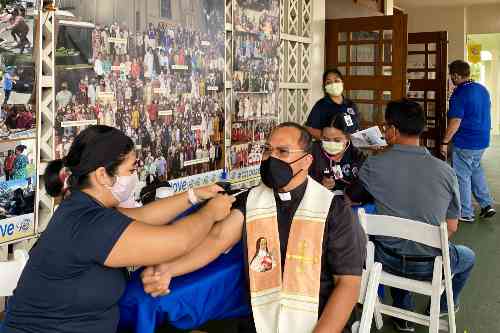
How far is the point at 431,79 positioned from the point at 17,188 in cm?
728

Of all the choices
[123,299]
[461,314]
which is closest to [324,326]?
[123,299]

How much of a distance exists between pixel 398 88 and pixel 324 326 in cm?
406

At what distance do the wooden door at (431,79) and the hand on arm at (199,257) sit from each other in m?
7.17

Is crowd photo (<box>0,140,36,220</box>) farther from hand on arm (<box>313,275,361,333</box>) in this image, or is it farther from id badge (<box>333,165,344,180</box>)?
id badge (<box>333,165,344,180</box>)

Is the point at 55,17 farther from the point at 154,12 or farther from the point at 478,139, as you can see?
the point at 478,139

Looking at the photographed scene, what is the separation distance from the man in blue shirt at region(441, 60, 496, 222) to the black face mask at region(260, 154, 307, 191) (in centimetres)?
387

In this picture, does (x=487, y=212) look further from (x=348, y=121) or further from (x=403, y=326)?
(x=403, y=326)

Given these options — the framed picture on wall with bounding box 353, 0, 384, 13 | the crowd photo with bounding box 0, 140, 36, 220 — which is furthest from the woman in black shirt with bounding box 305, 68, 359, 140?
the framed picture on wall with bounding box 353, 0, 384, 13

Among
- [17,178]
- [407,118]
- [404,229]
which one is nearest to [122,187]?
[17,178]

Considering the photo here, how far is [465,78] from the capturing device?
17.4 ft

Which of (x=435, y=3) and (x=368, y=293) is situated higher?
(x=435, y=3)

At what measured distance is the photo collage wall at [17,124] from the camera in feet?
7.77

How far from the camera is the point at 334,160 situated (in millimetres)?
3191

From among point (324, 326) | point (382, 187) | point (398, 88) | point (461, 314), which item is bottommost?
point (461, 314)
